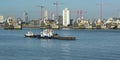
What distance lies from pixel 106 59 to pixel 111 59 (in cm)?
51

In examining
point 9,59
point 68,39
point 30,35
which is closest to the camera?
point 9,59

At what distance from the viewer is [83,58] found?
44.9 metres

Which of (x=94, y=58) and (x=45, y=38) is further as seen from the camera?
(x=45, y=38)

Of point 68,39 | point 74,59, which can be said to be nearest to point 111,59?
point 74,59

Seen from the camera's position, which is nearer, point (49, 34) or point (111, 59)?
point (111, 59)

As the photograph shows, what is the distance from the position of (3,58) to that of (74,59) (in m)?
7.41

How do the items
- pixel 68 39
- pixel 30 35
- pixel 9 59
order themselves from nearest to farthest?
pixel 9 59
pixel 68 39
pixel 30 35

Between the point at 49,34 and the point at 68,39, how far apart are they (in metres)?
5.32

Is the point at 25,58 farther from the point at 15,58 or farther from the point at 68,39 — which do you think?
the point at 68,39

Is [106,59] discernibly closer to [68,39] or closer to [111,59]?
[111,59]

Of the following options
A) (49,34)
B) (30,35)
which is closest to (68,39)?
(49,34)

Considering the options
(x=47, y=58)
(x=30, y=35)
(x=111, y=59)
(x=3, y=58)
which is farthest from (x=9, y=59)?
(x=30, y=35)

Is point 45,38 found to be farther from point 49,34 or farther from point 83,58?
point 83,58

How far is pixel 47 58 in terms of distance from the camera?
147ft
